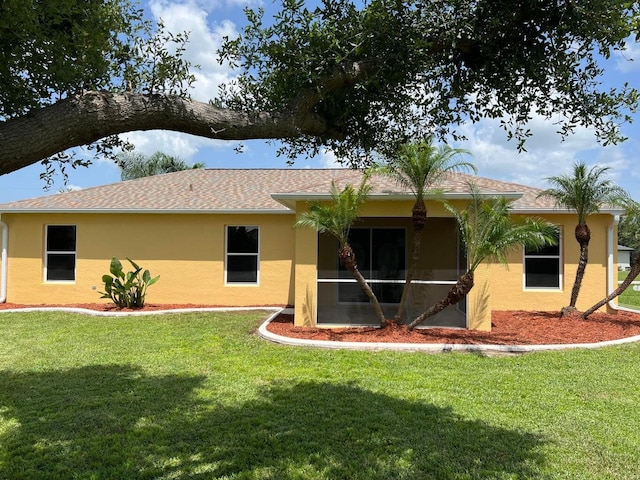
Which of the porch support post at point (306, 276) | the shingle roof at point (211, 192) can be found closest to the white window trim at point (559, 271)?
the shingle roof at point (211, 192)

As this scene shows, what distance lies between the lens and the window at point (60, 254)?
1509 cm

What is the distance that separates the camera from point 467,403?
5.90 meters

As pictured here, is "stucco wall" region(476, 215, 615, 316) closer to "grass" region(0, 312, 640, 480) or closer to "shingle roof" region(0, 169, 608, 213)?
"shingle roof" region(0, 169, 608, 213)

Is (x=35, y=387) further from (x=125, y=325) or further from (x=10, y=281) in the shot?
(x=10, y=281)

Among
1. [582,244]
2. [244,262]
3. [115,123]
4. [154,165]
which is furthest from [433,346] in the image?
[154,165]

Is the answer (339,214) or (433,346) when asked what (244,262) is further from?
(433,346)

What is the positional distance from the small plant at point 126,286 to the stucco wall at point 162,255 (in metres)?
1.03

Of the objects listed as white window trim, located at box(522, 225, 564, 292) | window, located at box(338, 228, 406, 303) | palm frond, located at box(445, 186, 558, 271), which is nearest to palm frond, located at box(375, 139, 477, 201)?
palm frond, located at box(445, 186, 558, 271)

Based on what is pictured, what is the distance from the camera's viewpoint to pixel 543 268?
13984 millimetres

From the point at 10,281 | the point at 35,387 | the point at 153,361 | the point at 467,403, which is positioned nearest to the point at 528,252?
the point at 467,403

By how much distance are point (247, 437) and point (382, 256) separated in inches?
385

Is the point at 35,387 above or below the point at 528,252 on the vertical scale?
below

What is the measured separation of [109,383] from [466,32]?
251 inches

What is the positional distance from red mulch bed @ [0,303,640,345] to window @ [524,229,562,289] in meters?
1.59
